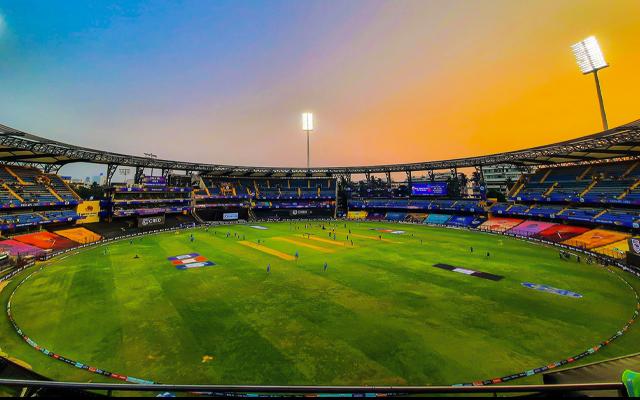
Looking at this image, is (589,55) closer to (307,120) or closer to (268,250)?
(268,250)

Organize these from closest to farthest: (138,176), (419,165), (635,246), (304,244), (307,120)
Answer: (635,246)
(304,244)
(138,176)
(419,165)
(307,120)

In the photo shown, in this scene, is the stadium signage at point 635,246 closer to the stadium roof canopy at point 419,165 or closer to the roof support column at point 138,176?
the stadium roof canopy at point 419,165

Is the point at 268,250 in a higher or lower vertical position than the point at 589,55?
lower

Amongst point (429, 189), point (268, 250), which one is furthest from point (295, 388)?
point (429, 189)

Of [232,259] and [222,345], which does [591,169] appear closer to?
[232,259]

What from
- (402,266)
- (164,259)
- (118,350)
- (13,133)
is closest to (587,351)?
(402,266)
